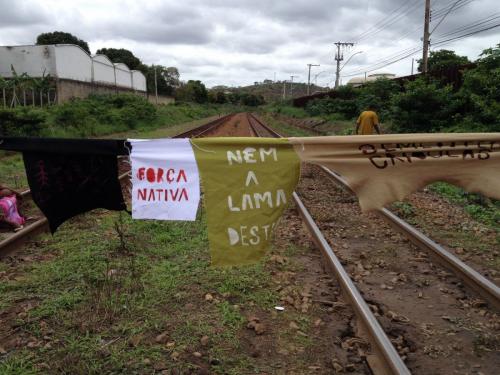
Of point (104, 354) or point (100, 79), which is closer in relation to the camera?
point (104, 354)

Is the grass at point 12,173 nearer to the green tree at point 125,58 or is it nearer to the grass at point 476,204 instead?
the grass at point 476,204

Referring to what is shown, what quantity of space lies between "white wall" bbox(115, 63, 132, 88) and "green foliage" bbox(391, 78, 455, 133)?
141ft

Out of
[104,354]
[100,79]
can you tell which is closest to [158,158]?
[104,354]

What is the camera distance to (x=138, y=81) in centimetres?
6406

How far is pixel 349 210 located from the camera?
29.0 ft

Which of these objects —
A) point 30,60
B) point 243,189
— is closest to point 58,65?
point 30,60

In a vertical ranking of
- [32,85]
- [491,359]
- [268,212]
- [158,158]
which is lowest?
[491,359]

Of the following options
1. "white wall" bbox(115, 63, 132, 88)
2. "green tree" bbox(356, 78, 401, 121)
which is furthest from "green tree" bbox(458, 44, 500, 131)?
"white wall" bbox(115, 63, 132, 88)

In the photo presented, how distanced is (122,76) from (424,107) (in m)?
46.3

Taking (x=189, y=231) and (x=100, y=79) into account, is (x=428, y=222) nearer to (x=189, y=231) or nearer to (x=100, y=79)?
(x=189, y=231)

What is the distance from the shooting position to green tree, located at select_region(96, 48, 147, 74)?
84.2 m

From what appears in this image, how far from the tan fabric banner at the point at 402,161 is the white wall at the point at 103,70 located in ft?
154

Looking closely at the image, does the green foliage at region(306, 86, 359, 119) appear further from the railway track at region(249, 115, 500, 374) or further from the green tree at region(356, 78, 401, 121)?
the railway track at region(249, 115, 500, 374)

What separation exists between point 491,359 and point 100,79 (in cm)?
4957
